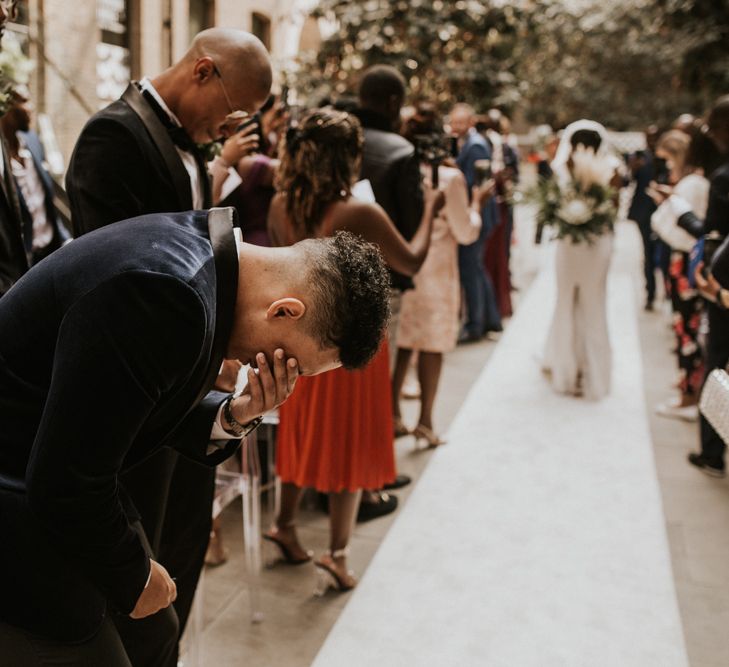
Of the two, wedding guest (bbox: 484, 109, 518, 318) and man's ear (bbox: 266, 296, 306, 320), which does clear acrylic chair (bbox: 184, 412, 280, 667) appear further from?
wedding guest (bbox: 484, 109, 518, 318)

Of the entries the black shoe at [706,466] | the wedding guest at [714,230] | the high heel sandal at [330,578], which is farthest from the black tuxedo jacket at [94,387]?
the black shoe at [706,466]

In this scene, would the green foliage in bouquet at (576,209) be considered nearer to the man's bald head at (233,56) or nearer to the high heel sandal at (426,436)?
the high heel sandal at (426,436)

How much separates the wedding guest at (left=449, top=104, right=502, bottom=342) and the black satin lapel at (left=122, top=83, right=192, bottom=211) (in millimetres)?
5249

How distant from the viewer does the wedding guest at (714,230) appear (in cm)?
466

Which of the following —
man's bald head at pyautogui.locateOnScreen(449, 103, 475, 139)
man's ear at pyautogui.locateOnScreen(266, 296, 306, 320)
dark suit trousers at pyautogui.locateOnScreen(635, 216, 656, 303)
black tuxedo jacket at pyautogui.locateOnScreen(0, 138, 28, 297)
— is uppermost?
man's ear at pyautogui.locateOnScreen(266, 296, 306, 320)

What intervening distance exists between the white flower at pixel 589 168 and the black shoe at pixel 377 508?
3.04 m

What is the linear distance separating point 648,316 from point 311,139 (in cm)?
726

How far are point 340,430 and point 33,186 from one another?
2257 millimetres

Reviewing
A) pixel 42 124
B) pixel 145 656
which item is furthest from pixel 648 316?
pixel 145 656

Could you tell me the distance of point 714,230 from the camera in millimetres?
4703

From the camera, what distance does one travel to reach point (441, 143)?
4.51 metres

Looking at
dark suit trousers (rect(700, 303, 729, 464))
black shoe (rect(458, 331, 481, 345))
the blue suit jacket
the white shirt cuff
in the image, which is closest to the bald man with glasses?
the white shirt cuff

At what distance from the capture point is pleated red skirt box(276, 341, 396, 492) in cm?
358

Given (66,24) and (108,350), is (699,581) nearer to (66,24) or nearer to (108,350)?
(108,350)
